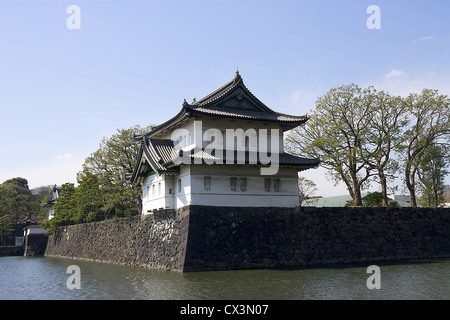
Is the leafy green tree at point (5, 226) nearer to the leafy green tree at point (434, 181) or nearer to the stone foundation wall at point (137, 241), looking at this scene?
the stone foundation wall at point (137, 241)

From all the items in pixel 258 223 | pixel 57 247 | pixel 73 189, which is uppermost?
pixel 73 189

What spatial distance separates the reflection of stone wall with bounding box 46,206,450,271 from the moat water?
130 cm

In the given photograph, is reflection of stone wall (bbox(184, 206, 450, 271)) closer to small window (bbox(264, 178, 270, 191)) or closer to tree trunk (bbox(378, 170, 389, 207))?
small window (bbox(264, 178, 270, 191))

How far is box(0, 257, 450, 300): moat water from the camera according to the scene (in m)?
14.6

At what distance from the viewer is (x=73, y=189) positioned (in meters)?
45.0

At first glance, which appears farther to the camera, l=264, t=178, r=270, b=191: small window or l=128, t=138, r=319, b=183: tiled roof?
l=264, t=178, r=270, b=191: small window

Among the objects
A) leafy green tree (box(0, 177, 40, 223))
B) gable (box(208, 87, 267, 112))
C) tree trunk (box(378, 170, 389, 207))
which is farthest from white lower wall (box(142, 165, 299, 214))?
leafy green tree (box(0, 177, 40, 223))

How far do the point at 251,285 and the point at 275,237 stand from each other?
650 centimetres

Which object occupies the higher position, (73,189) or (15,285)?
(73,189)
